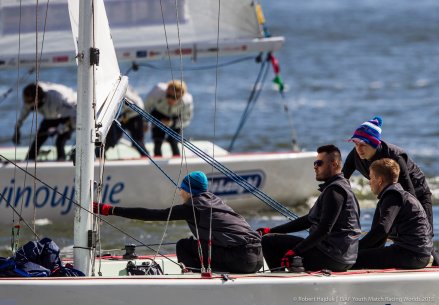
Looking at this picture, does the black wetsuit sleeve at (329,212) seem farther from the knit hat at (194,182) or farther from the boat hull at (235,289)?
the knit hat at (194,182)

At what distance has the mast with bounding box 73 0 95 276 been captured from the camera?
7.60m

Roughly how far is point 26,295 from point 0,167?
527 centimetres

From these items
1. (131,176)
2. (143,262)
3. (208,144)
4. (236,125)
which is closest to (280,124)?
(236,125)

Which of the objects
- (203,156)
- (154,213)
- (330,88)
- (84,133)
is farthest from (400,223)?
(330,88)

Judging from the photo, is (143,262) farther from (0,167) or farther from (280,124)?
(280,124)

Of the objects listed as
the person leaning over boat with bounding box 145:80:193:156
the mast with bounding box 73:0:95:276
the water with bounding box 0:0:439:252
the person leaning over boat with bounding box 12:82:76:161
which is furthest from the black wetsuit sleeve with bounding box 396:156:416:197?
the person leaning over boat with bounding box 12:82:76:161

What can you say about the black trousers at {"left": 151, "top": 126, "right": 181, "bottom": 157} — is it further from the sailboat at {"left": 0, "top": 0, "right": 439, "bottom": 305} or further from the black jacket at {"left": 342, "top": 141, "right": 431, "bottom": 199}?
the sailboat at {"left": 0, "top": 0, "right": 439, "bottom": 305}

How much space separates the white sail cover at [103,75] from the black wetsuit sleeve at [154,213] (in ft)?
1.59

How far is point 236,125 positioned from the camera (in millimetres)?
19750

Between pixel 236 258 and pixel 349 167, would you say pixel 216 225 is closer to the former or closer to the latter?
pixel 236 258

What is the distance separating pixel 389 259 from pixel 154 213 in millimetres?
1590

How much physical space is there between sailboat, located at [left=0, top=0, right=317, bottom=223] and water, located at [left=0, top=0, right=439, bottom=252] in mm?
404

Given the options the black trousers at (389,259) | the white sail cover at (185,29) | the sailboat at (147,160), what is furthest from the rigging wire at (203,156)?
the white sail cover at (185,29)

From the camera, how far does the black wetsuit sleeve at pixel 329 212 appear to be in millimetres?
7664
